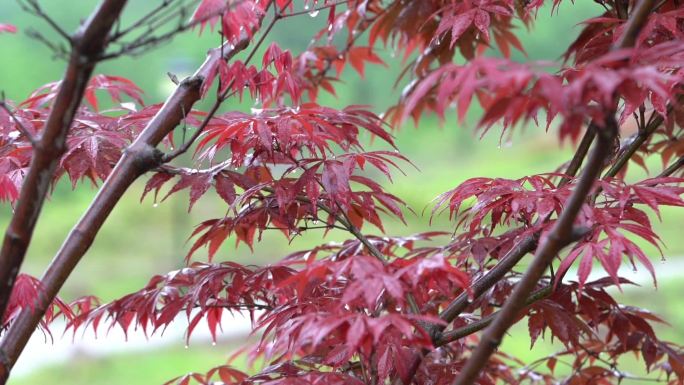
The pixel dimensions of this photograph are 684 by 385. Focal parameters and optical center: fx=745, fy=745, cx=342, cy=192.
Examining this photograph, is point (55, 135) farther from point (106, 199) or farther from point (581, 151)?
point (581, 151)

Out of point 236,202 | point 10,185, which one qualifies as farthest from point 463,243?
point 10,185

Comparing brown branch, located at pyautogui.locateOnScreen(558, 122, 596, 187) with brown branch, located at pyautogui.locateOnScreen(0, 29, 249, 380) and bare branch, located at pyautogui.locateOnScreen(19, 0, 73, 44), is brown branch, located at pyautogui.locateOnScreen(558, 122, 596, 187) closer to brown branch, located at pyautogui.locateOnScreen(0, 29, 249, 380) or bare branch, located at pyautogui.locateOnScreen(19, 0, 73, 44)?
brown branch, located at pyautogui.locateOnScreen(0, 29, 249, 380)

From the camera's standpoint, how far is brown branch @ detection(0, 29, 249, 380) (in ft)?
2.69

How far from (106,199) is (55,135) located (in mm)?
210

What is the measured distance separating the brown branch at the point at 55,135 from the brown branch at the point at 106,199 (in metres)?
0.11

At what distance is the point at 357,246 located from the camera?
1.12m

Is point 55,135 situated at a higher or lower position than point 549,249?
higher

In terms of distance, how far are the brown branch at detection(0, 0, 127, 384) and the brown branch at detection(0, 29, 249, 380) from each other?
0.11m

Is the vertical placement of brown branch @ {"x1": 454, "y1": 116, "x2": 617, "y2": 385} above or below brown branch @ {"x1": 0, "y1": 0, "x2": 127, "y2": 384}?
below

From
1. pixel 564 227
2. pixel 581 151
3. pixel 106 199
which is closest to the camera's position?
pixel 564 227

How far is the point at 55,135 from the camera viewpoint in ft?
2.17

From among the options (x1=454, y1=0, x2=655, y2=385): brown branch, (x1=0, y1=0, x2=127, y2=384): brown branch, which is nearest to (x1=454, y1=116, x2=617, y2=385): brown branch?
(x1=454, y1=0, x2=655, y2=385): brown branch

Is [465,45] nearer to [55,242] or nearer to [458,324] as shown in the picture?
[458,324]

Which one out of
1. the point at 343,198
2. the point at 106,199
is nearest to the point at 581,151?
the point at 343,198
